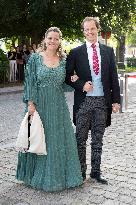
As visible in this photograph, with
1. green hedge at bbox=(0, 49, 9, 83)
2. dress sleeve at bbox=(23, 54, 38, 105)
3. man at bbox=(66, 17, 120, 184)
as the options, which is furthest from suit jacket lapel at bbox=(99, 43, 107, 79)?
green hedge at bbox=(0, 49, 9, 83)

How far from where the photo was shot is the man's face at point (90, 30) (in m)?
5.42

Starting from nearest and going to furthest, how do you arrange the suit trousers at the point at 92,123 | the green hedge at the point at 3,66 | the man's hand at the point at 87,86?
1. the man's hand at the point at 87,86
2. the suit trousers at the point at 92,123
3. the green hedge at the point at 3,66

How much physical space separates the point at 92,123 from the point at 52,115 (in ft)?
1.81

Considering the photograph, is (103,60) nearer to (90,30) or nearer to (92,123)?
(90,30)

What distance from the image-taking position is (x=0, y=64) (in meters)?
19.7

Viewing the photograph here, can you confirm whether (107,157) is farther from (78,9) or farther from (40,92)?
(78,9)

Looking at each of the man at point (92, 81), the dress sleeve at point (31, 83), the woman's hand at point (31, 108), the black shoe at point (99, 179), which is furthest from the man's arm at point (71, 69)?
the black shoe at point (99, 179)

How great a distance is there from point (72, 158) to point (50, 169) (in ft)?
1.01

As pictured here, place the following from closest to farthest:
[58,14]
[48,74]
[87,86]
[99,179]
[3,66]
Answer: [87,86], [48,74], [99,179], [3,66], [58,14]

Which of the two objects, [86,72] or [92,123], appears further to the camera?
[92,123]

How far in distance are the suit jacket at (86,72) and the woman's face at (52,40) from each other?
216 millimetres

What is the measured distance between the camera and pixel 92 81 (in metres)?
5.49

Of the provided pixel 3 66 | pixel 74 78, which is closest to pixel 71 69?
pixel 74 78

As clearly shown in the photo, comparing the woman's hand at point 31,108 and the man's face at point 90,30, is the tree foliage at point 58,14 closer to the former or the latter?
the man's face at point 90,30
